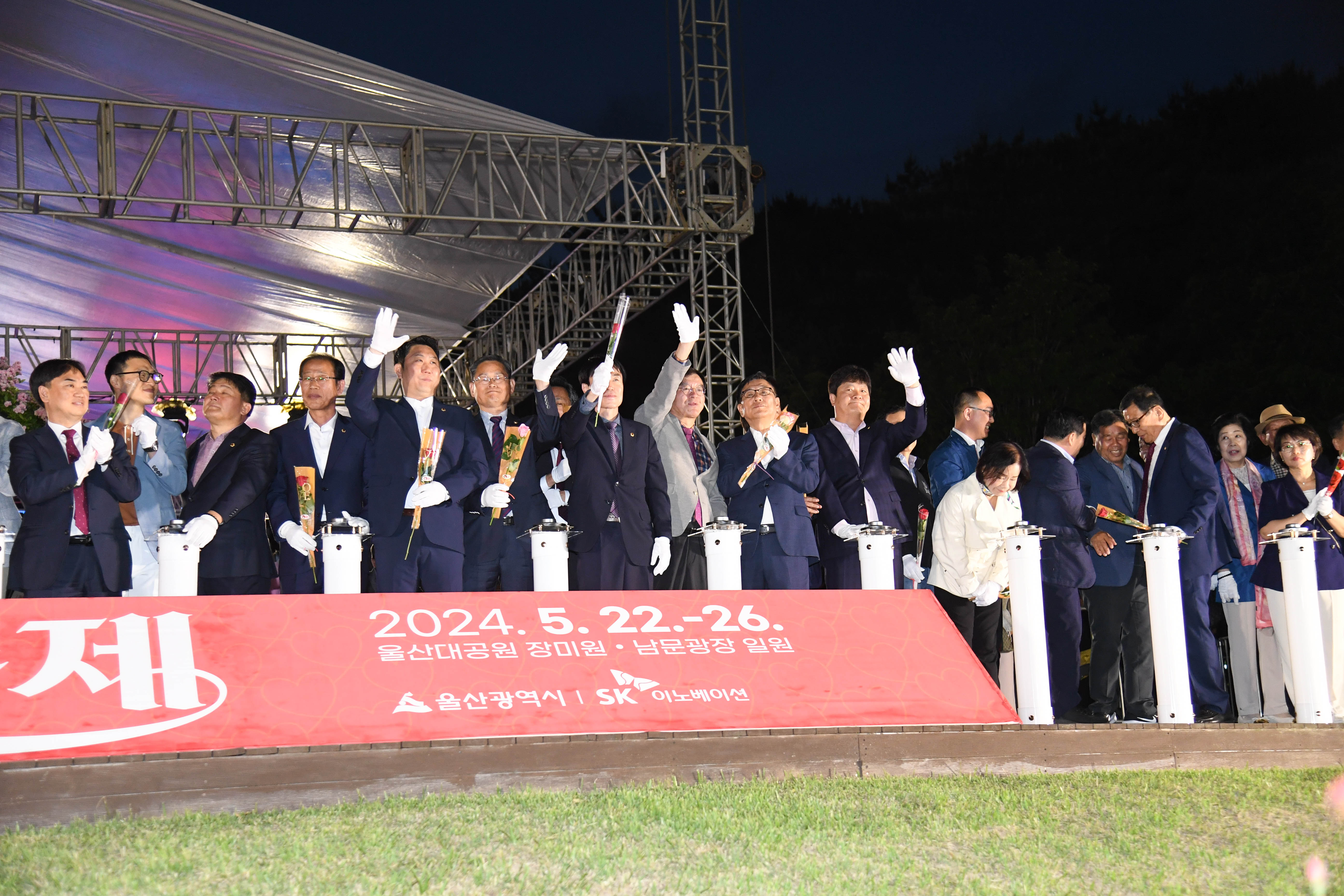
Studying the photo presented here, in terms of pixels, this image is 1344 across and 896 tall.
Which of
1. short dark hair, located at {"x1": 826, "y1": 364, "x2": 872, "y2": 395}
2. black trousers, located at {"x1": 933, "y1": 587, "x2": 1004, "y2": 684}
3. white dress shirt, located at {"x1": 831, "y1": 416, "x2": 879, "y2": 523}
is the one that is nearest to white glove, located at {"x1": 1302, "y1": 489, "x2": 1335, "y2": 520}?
black trousers, located at {"x1": 933, "y1": 587, "x2": 1004, "y2": 684}

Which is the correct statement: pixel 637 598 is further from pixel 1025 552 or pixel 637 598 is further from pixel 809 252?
pixel 809 252

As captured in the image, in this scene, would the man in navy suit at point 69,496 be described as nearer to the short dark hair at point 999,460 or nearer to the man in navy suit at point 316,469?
the man in navy suit at point 316,469

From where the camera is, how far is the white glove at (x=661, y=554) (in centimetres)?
488

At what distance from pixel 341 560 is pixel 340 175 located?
7.68 metres

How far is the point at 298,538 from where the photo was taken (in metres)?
4.26

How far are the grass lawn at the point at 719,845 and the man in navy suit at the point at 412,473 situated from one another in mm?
1329

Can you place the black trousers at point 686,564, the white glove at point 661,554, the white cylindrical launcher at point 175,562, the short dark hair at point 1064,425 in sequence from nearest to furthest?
the white cylindrical launcher at point 175,562 < the white glove at point 661,554 < the short dark hair at point 1064,425 < the black trousers at point 686,564

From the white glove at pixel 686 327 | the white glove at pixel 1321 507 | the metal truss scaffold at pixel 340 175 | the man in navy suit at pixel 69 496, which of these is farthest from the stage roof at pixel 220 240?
the white glove at pixel 1321 507

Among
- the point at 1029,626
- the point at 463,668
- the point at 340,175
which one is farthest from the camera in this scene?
the point at 340,175

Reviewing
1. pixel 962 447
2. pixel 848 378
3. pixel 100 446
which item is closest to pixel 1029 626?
pixel 962 447

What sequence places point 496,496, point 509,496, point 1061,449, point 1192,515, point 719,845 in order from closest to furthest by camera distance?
point 719,845
point 496,496
point 509,496
point 1192,515
point 1061,449

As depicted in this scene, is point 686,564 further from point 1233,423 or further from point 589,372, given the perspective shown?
point 1233,423

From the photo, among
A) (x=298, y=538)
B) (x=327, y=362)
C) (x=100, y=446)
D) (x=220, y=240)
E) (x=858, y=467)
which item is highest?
(x=220, y=240)

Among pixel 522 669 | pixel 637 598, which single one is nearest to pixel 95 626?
pixel 522 669
